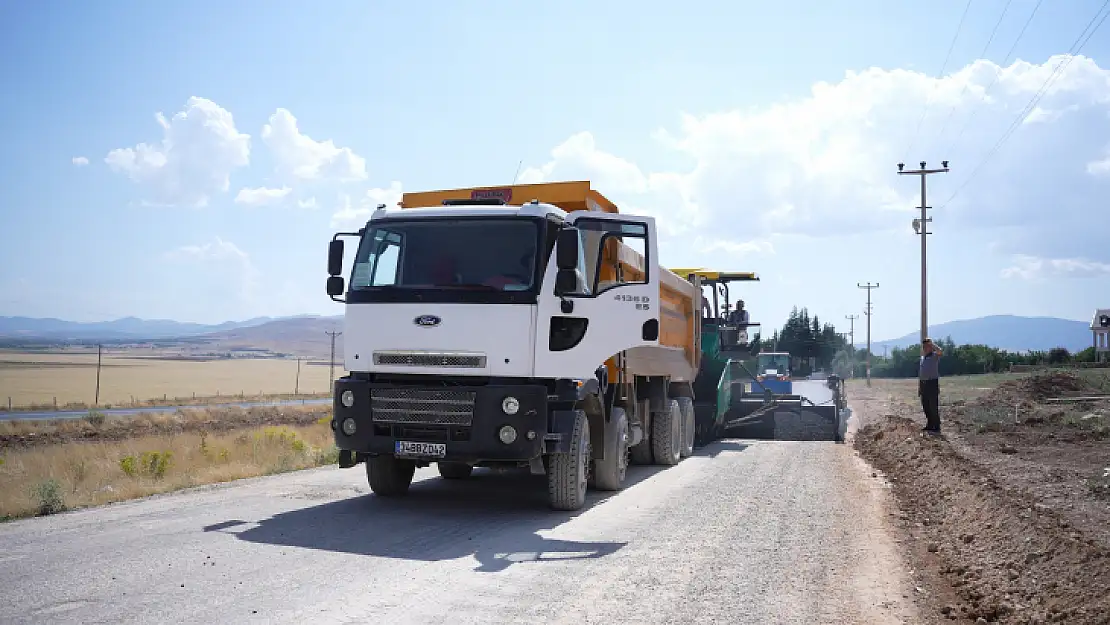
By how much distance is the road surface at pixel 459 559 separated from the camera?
612 cm

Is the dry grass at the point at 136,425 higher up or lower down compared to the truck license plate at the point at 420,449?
lower down

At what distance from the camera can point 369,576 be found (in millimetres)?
7035

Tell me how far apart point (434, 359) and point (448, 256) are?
1.19 meters

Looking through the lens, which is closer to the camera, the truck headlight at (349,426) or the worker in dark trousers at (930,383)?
the truck headlight at (349,426)

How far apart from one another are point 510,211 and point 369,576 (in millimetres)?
4578

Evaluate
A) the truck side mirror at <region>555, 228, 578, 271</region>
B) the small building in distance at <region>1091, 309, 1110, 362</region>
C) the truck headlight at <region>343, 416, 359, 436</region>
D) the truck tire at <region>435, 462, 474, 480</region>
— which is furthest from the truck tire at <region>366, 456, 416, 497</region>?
the small building in distance at <region>1091, 309, 1110, 362</region>

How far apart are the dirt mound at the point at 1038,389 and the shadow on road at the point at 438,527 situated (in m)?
20.5

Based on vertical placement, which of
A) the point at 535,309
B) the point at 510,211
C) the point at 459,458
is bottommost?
the point at 459,458

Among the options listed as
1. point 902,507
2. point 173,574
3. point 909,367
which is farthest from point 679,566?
point 909,367

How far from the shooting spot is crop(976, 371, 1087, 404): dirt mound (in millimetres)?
28391

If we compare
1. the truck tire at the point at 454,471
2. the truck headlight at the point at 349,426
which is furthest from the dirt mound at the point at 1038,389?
the truck headlight at the point at 349,426

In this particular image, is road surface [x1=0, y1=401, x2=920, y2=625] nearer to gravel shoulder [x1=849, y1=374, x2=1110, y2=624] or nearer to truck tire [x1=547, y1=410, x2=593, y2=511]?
truck tire [x1=547, y1=410, x2=593, y2=511]

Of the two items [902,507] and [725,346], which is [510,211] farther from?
[725,346]

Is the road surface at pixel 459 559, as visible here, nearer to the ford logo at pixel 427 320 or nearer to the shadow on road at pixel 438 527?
the shadow on road at pixel 438 527
